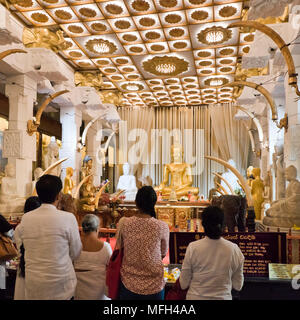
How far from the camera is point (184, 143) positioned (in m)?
13.9

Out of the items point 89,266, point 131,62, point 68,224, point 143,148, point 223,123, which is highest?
point 131,62

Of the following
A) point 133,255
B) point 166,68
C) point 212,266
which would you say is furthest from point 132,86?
point 212,266

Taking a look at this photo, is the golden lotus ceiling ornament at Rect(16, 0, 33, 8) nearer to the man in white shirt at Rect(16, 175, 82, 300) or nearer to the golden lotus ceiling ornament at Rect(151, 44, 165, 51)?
the golden lotus ceiling ornament at Rect(151, 44, 165, 51)

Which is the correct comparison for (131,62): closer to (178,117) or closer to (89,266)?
(178,117)

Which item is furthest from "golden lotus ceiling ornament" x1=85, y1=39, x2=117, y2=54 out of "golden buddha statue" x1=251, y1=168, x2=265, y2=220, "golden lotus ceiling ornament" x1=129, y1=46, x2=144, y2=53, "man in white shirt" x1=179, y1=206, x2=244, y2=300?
"man in white shirt" x1=179, y1=206, x2=244, y2=300

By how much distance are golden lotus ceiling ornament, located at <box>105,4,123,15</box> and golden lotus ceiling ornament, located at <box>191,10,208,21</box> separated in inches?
63.0

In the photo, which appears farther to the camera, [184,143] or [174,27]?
[184,143]

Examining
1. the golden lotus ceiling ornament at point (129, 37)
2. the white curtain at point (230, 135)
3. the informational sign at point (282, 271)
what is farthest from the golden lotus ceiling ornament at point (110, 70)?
the informational sign at point (282, 271)

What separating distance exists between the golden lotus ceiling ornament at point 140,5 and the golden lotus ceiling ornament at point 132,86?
175 inches

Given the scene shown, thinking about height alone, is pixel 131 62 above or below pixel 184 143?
above

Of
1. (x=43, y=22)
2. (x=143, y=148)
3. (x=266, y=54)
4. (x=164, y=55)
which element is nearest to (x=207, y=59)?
(x=164, y=55)

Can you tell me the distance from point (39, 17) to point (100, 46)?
1.75m

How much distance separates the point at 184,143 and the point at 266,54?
26.5 feet

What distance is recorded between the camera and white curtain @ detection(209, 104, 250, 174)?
13.0 metres
